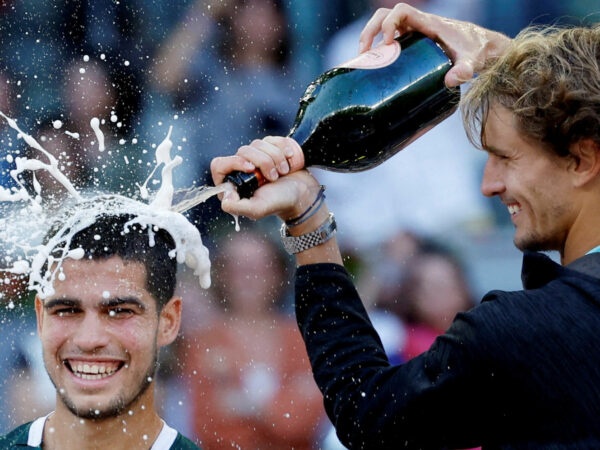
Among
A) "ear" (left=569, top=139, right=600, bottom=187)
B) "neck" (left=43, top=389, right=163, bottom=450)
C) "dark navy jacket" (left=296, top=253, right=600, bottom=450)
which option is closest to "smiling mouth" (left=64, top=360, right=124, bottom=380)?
"neck" (left=43, top=389, right=163, bottom=450)

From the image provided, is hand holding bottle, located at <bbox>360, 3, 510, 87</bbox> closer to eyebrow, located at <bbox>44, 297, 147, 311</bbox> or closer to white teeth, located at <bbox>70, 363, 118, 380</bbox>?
eyebrow, located at <bbox>44, 297, 147, 311</bbox>

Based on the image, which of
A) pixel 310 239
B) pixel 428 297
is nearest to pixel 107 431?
pixel 310 239

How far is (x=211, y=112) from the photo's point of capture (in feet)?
12.6

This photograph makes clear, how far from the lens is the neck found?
2.28 metres

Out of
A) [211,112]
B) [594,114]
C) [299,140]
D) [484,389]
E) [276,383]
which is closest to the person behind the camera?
[484,389]

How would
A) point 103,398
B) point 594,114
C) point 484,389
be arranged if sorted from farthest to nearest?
point 103,398, point 594,114, point 484,389

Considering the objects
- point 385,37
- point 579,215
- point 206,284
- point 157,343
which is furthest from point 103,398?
point 579,215

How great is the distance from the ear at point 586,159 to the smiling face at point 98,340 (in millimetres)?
1204

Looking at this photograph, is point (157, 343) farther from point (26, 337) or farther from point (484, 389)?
point (26, 337)

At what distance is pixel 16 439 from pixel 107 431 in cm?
25

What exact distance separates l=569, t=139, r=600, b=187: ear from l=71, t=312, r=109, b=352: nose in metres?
1.25

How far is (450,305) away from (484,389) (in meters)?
2.32

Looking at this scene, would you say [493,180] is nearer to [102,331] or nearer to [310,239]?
[310,239]

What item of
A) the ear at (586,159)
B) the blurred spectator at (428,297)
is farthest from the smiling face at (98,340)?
the blurred spectator at (428,297)
